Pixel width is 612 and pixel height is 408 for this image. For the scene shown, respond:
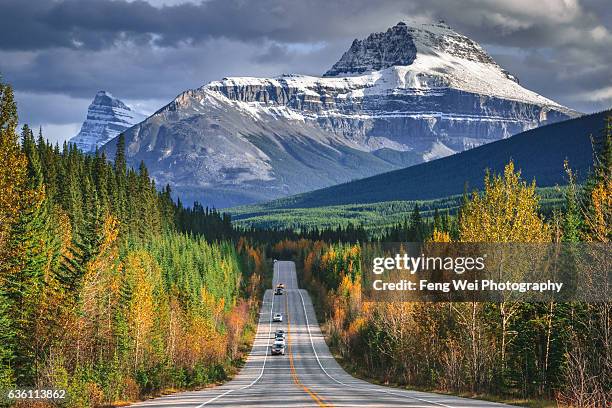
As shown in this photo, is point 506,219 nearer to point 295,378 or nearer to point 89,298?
point 89,298

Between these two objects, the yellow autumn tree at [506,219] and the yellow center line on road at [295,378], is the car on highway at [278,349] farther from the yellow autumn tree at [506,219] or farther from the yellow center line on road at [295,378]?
the yellow autumn tree at [506,219]

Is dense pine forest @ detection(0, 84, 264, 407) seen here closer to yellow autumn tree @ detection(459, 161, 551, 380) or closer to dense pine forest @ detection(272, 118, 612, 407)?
dense pine forest @ detection(272, 118, 612, 407)

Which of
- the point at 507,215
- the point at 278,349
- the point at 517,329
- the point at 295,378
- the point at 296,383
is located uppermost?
the point at 507,215

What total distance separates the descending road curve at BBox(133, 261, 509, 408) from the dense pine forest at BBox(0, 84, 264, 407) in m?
3.88

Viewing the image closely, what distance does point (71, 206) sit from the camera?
110 meters

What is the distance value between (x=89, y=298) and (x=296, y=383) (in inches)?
771

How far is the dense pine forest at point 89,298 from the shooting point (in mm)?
39500

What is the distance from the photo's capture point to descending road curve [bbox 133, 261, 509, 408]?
121ft

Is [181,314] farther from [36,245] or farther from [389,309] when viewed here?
[36,245]

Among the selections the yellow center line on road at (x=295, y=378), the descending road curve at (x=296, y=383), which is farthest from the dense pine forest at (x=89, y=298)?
the yellow center line on road at (x=295, y=378)

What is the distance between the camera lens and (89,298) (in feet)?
192

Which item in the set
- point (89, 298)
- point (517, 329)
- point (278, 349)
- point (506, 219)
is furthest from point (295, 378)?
point (278, 349)

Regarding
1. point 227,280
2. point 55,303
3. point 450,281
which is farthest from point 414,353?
point 227,280

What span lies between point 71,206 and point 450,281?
68.2m
